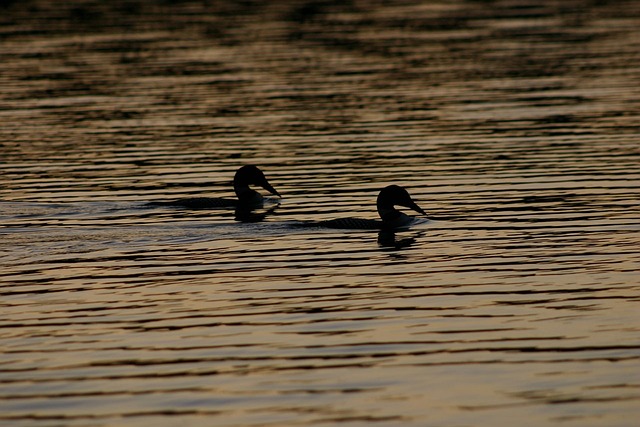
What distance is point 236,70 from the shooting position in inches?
1989

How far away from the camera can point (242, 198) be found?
27125 millimetres

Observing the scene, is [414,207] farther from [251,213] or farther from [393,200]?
[251,213]

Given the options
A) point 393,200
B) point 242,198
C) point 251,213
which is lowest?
point 251,213

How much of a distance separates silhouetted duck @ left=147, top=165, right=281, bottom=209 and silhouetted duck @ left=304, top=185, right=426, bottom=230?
2941 millimetres

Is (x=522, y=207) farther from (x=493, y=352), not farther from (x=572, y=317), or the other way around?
(x=493, y=352)

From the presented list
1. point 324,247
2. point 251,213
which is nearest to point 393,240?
point 324,247

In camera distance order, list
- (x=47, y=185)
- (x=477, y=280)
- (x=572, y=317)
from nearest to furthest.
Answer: (x=572, y=317), (x=477, y=280), (x=47, y=185)

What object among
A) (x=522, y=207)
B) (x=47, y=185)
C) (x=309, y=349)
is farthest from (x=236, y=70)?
(x=309, y=349)

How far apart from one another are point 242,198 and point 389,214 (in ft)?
13.3

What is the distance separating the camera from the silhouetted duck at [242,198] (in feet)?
84.5

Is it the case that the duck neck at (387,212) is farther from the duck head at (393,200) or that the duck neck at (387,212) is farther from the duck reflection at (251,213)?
the duck reflection at (251,213)

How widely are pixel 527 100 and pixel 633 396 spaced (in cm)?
2859

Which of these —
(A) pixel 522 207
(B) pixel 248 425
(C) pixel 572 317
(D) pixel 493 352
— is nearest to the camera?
(B) pixel 248 425

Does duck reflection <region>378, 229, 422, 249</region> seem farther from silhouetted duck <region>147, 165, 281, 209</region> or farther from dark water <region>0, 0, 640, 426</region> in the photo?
silhouetted duck <region>147, 165, 281, 209</region>
